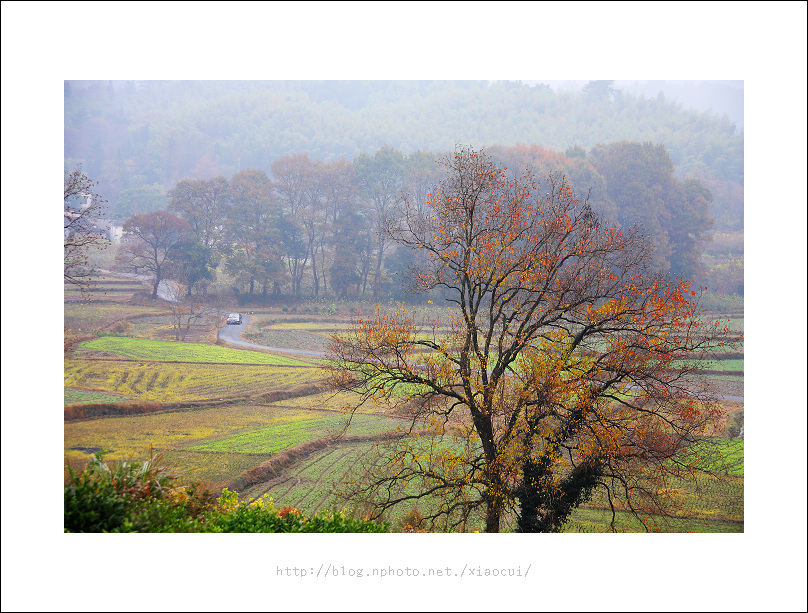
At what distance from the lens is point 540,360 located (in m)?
7.31

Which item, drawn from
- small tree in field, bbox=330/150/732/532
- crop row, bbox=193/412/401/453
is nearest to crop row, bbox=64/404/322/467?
crop row, bbox=193/412/401/453

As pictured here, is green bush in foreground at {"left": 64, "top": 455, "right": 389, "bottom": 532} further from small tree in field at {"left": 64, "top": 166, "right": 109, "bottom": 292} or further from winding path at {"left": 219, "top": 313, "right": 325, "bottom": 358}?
winding path at {"left": 219, "top": 313, "right": 325, "bottom": 358}

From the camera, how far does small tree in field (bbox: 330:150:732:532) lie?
7.24 metres

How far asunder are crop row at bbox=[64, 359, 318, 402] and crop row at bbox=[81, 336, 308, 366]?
15 cm

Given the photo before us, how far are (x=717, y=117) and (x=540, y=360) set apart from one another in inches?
228

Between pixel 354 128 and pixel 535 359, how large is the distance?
6.21 metres

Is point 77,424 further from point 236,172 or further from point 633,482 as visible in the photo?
point 633,482

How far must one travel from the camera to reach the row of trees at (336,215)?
967 centimetres

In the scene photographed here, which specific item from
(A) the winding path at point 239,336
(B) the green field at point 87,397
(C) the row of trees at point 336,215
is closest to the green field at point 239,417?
(B) the green field at point 87,397

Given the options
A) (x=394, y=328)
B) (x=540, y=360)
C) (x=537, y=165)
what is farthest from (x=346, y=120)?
(x=540, y=360)

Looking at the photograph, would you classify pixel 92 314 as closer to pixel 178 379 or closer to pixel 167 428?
pixel 178 379

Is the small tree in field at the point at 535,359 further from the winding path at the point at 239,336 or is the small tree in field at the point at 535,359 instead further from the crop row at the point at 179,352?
the crop row at the point at 179,352

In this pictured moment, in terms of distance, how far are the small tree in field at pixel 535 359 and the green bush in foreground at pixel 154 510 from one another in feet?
5.54
